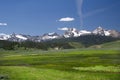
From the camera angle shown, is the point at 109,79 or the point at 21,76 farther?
the point at 21,76

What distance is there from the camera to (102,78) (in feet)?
192

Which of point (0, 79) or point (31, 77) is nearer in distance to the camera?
point (0, 79)

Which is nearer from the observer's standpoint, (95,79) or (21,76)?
(95,79)

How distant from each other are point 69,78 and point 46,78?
13.8 feet

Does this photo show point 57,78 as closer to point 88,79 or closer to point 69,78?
point 69,78

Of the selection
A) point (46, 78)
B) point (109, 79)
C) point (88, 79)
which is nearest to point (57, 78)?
point (46, 78)

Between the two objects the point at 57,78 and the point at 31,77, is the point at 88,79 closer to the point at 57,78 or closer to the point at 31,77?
the point at 57,78

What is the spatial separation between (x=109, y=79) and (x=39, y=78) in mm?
12632

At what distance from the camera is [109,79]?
57.1 m

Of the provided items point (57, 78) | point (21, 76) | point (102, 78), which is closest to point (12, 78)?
point (21, 76)

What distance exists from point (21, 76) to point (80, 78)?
11934 mm

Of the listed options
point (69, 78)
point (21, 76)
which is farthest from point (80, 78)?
point (21, 76)

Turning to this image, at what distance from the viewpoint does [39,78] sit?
2354 inches

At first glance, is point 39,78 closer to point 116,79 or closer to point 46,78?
point 46,78
